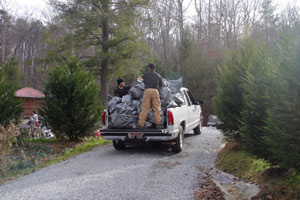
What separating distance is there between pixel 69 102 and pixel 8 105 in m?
1.96

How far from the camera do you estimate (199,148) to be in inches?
359

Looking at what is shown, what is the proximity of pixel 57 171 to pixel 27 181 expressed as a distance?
80cm

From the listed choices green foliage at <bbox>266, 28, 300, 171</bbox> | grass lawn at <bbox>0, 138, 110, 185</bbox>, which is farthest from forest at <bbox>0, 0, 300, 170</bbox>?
grass lawn at <bbox>0, 138, 110, 185</bbox>

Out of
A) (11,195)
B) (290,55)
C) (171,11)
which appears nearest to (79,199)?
(11,195)

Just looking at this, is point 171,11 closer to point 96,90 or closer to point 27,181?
point 96,90

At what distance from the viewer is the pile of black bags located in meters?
8.04

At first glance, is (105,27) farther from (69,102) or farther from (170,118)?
(170,118)

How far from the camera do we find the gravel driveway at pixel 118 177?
195 inches

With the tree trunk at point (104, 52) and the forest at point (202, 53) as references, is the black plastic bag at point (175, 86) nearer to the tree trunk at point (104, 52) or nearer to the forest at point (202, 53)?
the forest at point (202, 53)

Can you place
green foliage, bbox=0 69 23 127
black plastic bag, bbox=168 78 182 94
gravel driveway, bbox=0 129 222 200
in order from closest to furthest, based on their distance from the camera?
gravel driveway, bbox=0 129 222 200 < green foliage, bbox=0 69 23 127 < black plastic bag, bbox=168 78 182 94

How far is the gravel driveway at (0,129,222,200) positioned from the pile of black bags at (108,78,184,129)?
35.8 inches

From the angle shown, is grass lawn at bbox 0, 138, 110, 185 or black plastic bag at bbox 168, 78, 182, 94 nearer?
grass lawn at bbox 0, 138, 110, 185

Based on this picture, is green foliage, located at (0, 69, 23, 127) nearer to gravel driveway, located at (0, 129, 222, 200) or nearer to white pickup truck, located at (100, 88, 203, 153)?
gravel driveway, located at (0, 129, 222, 200)

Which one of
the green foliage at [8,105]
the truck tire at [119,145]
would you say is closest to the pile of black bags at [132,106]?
the truck tire at [119,145]
